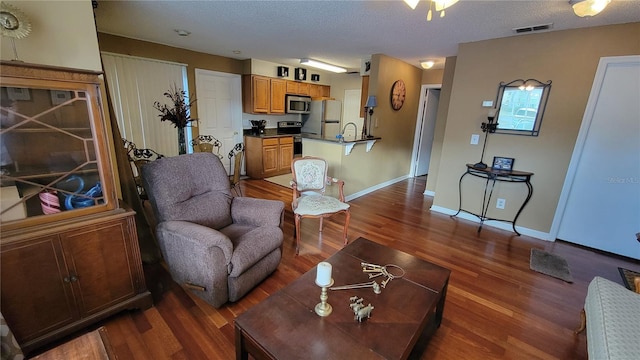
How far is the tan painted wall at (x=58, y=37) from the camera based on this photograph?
1502 millimetres

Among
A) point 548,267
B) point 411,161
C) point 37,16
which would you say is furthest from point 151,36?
point 548,267

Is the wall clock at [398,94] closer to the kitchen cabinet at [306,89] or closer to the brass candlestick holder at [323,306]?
the kitchen cabinet at [306,89]

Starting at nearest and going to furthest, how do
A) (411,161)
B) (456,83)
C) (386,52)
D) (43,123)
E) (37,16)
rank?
(43,123) → (37,16) → (456,83) → (386,52) → (411,161)

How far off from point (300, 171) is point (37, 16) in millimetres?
2318

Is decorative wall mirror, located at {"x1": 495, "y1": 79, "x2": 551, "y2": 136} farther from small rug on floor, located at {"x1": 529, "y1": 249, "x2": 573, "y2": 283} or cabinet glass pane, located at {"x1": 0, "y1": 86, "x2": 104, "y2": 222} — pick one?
cabinet glass pane, located at {"x1": 0, "y1": 86, "x2": 104, "y2": 222}

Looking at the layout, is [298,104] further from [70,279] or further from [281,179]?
[70,279]

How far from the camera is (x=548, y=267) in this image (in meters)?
2.55

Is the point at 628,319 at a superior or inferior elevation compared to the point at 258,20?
inferior

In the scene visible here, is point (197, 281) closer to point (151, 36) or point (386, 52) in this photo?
point (151, 36)

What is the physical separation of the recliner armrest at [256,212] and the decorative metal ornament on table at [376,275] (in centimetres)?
88

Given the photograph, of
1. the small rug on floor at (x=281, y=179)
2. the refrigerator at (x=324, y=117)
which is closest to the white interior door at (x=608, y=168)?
the small rug on floor at (x=281, y=179)

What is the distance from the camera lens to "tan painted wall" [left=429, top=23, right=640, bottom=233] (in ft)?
8.73

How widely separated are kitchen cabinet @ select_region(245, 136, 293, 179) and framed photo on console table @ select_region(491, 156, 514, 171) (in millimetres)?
3802

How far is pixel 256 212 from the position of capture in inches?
89.0
